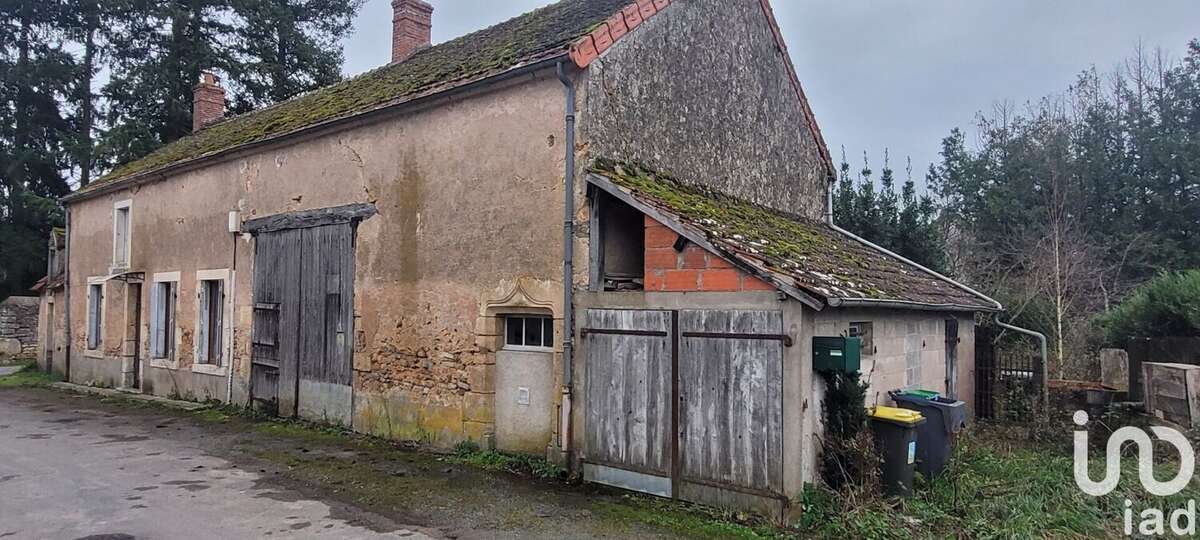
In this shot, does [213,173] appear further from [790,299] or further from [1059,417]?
[1059,417]

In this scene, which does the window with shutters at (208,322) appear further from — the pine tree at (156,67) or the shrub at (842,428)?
the pine tree at (156,67)

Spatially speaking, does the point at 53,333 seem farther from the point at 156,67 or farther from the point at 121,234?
the point at 156,67

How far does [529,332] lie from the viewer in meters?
8.78

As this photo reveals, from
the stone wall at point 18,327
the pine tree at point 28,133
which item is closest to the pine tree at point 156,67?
the pine tree at point 28,133

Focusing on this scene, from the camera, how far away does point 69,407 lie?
45.8 ft

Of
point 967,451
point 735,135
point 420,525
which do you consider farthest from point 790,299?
point 735,135

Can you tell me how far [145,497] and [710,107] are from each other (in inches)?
329

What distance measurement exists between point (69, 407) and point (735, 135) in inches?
525

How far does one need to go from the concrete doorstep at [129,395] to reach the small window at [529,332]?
7.40m

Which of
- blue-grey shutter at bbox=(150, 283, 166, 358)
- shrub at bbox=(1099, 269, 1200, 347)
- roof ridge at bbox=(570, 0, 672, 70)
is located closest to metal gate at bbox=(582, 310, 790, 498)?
roof ridge at bbox=(570, 0, 672, 70)

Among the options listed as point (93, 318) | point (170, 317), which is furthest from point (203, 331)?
point (93, 318)

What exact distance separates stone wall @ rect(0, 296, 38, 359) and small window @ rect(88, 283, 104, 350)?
31.7ft

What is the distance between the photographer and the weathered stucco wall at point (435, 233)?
855 centimetres

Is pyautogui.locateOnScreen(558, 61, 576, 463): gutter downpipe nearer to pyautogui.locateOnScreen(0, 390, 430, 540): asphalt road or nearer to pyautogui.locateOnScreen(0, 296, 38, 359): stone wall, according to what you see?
pyautogui.locateOnScreen(0, 390, 430, 540): asphalt road
